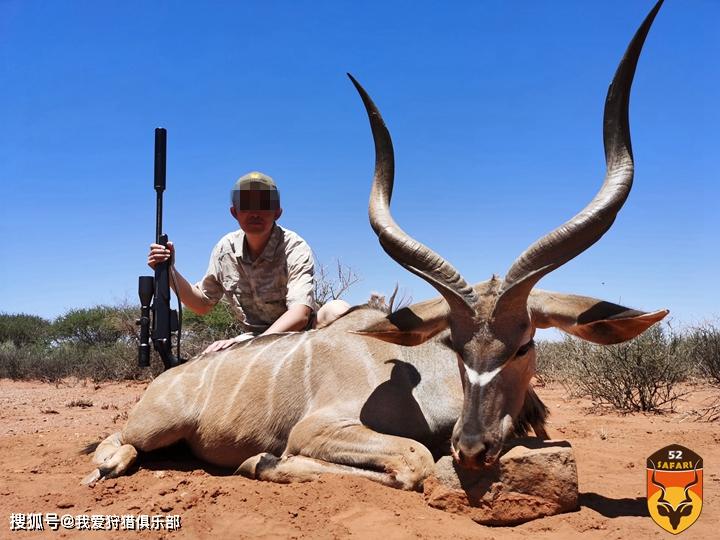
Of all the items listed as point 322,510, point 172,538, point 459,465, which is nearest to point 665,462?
point 459,465

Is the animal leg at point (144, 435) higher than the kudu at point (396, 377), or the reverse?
the kudu at point (396, 377)

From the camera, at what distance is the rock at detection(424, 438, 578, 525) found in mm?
2887

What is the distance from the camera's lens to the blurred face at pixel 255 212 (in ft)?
17.9

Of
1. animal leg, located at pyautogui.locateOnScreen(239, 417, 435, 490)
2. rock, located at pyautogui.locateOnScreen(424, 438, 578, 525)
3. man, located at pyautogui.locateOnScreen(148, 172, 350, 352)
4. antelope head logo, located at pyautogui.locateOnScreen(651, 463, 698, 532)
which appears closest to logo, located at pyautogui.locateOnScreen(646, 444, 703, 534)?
antelope head logo, located at pyautogui.locateOnScreen(651, 463, 698, 532)

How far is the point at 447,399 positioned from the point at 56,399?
741cm

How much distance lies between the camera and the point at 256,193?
550cm

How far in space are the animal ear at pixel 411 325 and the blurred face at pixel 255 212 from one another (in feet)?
7.00

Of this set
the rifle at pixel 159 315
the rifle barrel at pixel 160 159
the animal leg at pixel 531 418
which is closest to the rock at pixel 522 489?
the animal leg at pixel 531 418

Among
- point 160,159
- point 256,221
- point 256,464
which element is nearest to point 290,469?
point 256,464

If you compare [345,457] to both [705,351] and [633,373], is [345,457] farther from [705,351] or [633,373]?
[705,351]

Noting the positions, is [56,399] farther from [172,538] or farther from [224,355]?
[172,538]

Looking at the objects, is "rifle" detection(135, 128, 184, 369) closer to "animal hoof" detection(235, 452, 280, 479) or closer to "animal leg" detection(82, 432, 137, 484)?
"animal leg" detection(82, 432, 137, 484)

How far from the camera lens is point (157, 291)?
510 centimetres

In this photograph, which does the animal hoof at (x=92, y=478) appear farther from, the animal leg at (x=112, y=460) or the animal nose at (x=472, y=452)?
the animal nose at (x=472, y=452)
